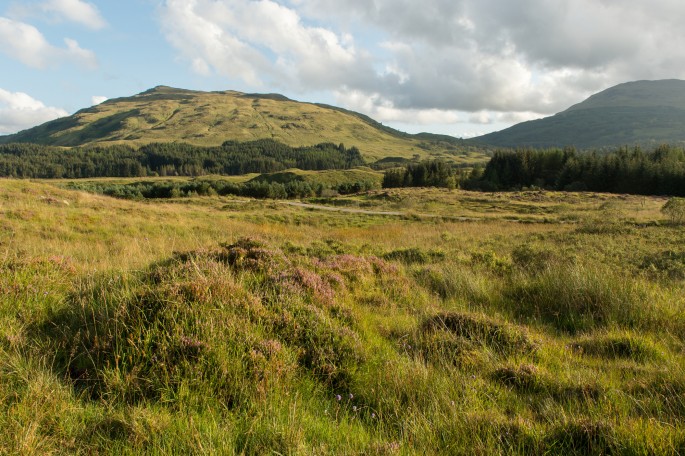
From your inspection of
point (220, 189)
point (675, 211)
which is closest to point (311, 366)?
point (675, 211)

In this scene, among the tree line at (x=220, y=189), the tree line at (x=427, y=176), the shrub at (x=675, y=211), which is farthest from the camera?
the tree line at (x=427, y=176)

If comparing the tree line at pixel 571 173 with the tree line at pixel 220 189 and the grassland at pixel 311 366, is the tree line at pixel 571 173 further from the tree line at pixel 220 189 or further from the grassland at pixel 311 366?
the grassland at pixel 311 366

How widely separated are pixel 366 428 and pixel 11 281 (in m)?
5.59

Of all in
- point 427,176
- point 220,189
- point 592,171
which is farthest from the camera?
point 427,176

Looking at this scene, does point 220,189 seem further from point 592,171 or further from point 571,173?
point 592,171

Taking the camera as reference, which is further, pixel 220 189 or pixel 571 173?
pixel 220 189

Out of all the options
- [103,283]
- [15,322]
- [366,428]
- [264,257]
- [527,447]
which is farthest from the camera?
[264,257]

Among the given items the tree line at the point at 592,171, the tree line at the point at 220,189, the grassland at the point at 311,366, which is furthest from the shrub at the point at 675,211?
the tree line at the point at 220,189

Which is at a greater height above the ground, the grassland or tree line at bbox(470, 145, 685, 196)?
tree line at bbox(470, 145, 685, 196)

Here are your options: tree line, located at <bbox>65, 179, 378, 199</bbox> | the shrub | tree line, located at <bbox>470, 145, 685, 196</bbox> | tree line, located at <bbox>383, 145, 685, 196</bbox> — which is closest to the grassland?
the shrub

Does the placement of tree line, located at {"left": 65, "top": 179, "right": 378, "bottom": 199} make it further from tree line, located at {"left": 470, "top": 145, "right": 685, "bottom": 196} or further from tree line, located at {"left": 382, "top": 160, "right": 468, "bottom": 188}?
tree line, located at {"left": 470, "top": 145, "right": 685, "bottom": 196}

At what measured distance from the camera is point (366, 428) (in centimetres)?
327

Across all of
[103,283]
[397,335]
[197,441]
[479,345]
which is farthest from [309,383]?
[103,283]

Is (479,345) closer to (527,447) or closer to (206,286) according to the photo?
(527,447)
